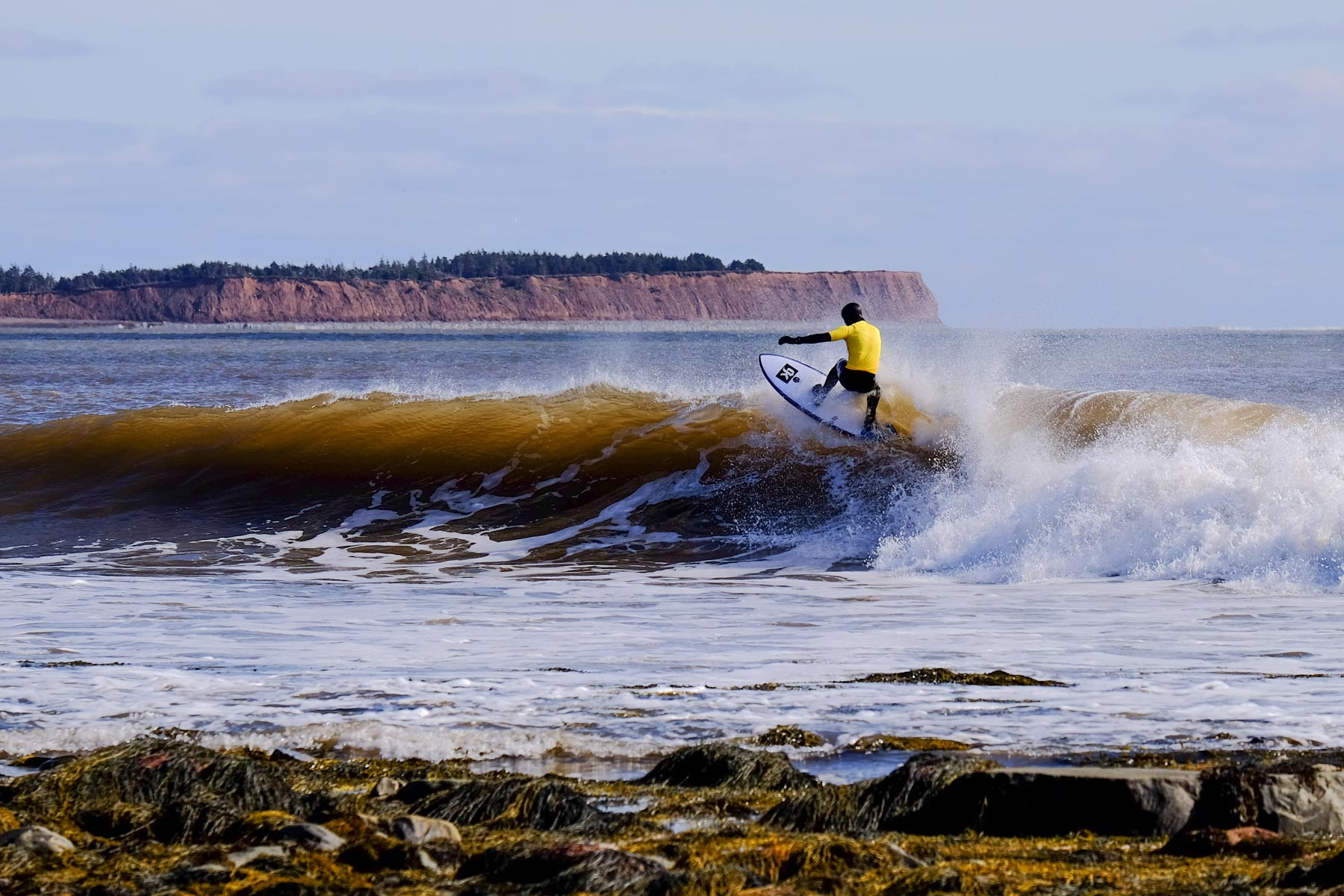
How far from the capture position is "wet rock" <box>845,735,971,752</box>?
5.95 m

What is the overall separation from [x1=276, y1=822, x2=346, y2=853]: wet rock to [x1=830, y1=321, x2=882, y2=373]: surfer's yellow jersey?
492 inches

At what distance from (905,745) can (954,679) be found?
1.42 metres

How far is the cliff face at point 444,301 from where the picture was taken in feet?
579

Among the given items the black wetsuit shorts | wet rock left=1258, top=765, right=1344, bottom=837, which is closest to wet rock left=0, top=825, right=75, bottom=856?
wet rock left=1258, top=765, right=1344, bottom=837

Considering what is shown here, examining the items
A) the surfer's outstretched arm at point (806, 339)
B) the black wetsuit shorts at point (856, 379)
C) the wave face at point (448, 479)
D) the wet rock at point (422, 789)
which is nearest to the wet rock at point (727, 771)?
the wet rock at point (422, 789)

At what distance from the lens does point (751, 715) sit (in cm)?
661

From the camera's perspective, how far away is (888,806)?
496cm

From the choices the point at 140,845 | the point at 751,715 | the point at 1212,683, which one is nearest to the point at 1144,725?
the point at 1212,683

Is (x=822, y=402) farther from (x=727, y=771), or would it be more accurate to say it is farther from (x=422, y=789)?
(x=422, y=789)

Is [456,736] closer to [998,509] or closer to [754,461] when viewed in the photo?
[998,509]

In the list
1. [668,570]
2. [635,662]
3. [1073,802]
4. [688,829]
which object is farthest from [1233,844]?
[668,570]

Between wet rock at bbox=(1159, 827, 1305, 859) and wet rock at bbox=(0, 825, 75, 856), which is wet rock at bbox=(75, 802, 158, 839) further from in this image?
wet rock at bbox=(1159, 827, 1305, 859)

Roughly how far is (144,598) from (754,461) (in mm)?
8500

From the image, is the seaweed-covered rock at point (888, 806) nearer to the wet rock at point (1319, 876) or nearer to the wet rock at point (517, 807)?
the wet rock at point (517, 807)
